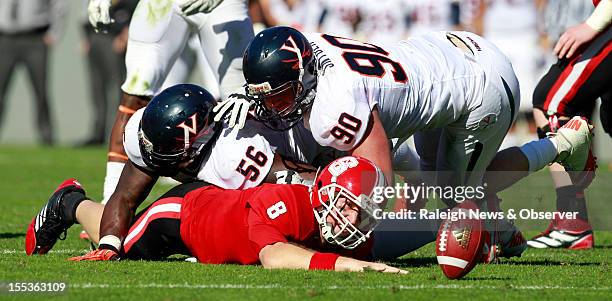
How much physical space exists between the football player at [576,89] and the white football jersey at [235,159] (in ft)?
6.20

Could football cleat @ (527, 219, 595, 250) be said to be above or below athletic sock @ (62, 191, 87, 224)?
below

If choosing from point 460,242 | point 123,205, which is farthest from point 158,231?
point 460,242

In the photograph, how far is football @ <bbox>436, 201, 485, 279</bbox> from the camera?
5023mm

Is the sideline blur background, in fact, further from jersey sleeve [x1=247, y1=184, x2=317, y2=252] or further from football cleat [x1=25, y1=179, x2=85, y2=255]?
jersey sleeve [x1=247, y1=184, x2=317, y2=252]

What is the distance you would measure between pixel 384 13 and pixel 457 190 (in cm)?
1006

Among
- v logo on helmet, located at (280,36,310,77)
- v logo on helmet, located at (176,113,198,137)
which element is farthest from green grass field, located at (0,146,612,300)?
v logo on helmet, located at (280,36,310,77)

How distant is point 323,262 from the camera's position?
5250 mm

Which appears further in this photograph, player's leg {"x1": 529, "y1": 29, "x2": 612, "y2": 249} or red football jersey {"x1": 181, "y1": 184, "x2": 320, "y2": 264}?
player's leg {"x1": 529, "y1": 29, "x2": 612, "y2": 249}

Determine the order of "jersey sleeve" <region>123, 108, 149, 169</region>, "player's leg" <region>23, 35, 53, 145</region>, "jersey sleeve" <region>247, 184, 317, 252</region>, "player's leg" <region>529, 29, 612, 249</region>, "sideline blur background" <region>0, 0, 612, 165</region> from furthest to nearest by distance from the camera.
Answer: "sideline blur background" <region>0, 0, 612, 165</region>, "player's leg" <region>23, 35, 53, 145</region>, "player's leg" <region>529, 29, 612, 249</region>, "jersey sleeve" <region>123, 108, 149, 169</region>, "jersey sleeve" <region>247, 184, 317, 252</region>

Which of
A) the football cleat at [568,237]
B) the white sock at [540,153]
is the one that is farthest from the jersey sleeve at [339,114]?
the football cleat at [568,237]

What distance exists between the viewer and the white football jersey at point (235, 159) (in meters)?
5.82

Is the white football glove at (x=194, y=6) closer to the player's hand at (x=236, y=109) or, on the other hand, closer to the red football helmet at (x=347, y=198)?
the player's hand at (x=236, y=109)

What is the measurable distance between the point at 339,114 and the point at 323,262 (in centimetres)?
67

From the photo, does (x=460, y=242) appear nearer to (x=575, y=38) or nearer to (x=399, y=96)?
(x=399, y=96)
